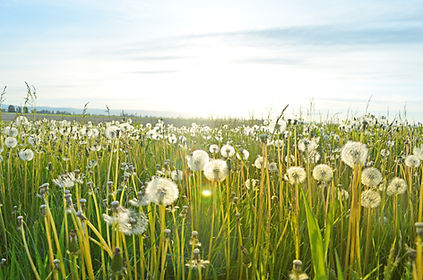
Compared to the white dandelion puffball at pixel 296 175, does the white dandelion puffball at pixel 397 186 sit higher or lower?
lower

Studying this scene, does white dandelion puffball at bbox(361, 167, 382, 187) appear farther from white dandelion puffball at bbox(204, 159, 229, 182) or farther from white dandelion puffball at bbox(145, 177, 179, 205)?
white dandelion puffball at bbox(145, 177, 179, 205)

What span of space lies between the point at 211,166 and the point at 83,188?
2.00 m

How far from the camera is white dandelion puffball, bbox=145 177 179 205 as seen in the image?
1.45m

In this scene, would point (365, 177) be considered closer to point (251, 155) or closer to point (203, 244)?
point (203, 244)

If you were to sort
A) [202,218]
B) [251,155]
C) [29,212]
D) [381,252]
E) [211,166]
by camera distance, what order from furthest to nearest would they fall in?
[251,155] < [29,212] < [202,218] < [381,252] < [211,166]

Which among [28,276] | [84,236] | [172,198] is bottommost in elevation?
[28,276]

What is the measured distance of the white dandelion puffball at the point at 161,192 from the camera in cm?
145

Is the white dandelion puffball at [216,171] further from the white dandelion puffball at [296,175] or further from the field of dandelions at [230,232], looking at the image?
the white dandelion puffball at [296,175]

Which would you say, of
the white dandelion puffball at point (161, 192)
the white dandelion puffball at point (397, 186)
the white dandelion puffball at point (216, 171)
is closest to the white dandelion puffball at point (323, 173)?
the white dandelion puffball at point (397, 186)

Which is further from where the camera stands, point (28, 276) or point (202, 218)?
point (202, 218)

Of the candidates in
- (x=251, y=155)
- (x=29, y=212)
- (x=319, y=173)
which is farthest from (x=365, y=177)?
(x=251, y=155)

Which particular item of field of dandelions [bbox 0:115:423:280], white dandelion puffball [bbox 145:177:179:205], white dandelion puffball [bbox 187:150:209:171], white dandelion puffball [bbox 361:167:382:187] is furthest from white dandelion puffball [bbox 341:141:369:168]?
white dandelion puffball [bbox 145:177:179:205]

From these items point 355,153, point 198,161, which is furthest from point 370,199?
point 198,161

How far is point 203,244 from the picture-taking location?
2.37m
